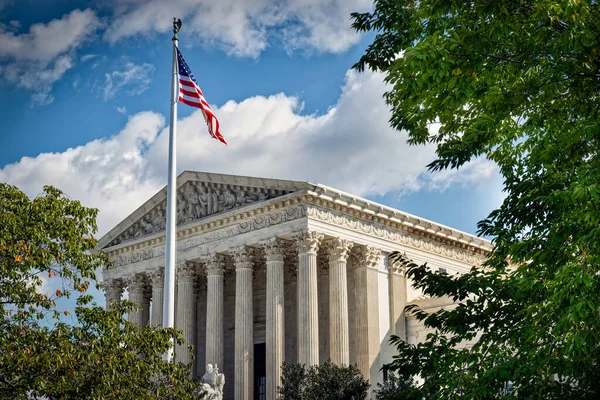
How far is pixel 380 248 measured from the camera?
4150 cm

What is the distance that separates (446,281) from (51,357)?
8081 millimetres

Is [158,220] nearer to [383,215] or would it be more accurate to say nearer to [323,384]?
[383,215]

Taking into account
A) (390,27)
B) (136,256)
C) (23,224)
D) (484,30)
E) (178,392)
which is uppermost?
(136,256)

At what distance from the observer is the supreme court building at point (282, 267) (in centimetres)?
3862

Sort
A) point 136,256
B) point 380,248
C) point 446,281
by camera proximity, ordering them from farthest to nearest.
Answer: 1. point 136,256
2. point 380,248
3. point 446,281

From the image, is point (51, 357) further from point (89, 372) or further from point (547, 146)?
point (547, 146)

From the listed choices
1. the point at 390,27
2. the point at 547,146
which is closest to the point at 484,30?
the point at 547,146

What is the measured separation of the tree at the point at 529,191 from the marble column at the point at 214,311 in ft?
91.1

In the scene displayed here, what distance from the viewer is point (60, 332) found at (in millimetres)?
17359

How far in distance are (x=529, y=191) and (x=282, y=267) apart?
26.2m

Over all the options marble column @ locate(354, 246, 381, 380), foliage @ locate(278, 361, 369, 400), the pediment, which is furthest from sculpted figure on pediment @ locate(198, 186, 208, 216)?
foliage @ locate(278, 361, 369, 400)

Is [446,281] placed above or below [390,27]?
below

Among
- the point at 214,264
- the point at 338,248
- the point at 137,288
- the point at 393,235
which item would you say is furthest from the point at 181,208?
the point at 393,235

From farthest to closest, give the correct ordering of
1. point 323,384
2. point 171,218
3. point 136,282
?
point 136,282 → point 323,384 → point 171,218
